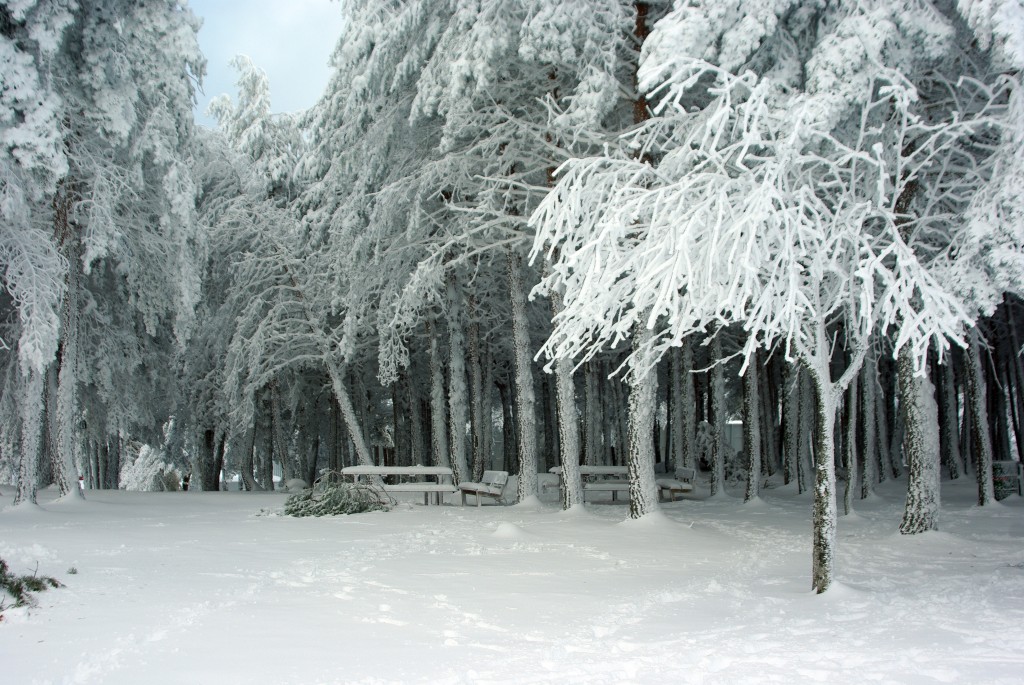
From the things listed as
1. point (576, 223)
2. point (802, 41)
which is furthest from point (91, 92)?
point (802, 41)

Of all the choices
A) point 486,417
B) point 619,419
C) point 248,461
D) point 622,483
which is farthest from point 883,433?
point 248,461

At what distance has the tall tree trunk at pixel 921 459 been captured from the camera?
1127 centimetres

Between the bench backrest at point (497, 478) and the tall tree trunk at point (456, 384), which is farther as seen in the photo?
the tall tree trunk at point (456, 384)

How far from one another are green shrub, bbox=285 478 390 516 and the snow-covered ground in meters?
1.44

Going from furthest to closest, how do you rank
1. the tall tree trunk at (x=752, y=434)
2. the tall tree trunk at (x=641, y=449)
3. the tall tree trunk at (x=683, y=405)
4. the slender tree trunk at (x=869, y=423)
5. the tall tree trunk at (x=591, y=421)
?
the tall tree trunk at (x=591, y=421), the tall tree trunk at (x=683, y=405), the tall tree trunk at (x=752, y=434), the slender tree trunk at (x=869, y=423), the tall tree trunk at (x=641, y=449)

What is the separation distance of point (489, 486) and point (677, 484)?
4187 millimetres

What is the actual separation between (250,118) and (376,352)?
26.9 ft

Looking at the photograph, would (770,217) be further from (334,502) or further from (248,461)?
(248,461)

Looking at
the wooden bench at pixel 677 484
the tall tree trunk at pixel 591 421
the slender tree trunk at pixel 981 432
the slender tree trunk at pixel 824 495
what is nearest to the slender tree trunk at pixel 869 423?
the slender tree trunk at pixel 981 432

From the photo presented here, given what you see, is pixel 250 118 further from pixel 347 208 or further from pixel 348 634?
pixel 348 634

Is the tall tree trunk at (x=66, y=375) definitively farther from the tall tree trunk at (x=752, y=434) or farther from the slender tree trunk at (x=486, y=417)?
Result: the tall tree trunk at (x=752, y=434)

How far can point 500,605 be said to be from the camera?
7.02 metres

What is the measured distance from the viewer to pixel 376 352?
23453 millimetres

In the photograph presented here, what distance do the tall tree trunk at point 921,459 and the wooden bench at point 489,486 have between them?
7.29 m
